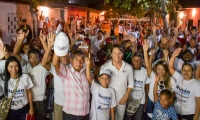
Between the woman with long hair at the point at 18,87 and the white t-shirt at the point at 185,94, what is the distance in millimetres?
2744

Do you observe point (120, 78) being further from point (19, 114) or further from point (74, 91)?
point (19, 114)

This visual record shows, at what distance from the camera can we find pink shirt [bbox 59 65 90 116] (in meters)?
4.27

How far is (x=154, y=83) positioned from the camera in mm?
4887

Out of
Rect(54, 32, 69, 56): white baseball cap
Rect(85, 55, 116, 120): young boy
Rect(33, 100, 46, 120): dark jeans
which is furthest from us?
Rect(33, 100, 46, 120): dark jeans

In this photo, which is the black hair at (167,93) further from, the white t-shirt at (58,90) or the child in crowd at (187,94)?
the white t-shirt at (58,90)

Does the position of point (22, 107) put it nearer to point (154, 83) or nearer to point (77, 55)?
point (77, 55)

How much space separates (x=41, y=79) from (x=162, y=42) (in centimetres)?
361

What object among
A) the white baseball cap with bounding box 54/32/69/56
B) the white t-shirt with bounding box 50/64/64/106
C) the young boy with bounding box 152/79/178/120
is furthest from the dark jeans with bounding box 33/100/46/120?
the young boy with bounding box 152/79/178/120

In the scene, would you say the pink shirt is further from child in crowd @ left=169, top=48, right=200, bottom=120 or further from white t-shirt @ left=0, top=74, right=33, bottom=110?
child in crowd @ left=169, top=48, right=200, bottom=120

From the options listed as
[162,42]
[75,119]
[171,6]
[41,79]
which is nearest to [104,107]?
[75,119]

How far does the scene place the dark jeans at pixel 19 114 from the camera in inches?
174

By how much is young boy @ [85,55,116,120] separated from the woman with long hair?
45.3 inches

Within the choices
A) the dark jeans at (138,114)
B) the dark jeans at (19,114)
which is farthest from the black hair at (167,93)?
the dark jeans at (19,114)

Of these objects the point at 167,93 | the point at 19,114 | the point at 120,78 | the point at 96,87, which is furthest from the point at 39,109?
the point at 167,93
